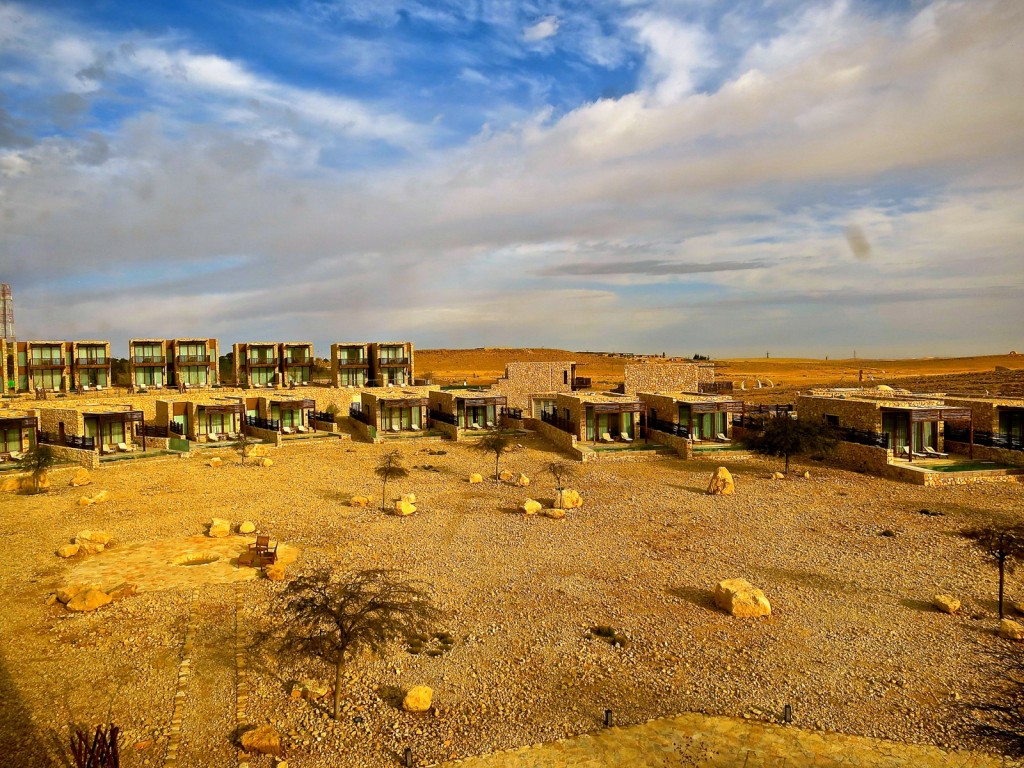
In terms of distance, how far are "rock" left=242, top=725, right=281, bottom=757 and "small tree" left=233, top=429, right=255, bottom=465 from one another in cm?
2791

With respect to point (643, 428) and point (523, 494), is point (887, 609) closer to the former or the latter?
point (523, 494)

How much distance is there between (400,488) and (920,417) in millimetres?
28720

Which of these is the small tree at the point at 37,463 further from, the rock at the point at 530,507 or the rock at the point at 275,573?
the rock at the point at 530,507

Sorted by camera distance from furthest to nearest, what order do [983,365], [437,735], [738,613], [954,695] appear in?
[983,365]
[738,613]
[954,695]
[437,735]

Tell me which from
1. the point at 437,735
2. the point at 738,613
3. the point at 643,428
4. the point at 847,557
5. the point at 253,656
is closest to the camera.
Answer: the point at 437,735

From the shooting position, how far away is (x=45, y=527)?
2455 centimetres

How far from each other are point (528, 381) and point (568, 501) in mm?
29871

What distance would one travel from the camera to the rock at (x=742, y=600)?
56.3 ft

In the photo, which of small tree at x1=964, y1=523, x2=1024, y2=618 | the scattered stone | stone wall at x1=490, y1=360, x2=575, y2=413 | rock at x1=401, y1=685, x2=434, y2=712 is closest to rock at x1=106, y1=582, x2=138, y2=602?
the scattered stone

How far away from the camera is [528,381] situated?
188 feet

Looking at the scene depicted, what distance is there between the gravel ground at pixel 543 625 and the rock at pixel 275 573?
65cm

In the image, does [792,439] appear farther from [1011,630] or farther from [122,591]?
[122,591]

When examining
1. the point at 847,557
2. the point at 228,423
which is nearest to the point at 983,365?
the point at 847,557

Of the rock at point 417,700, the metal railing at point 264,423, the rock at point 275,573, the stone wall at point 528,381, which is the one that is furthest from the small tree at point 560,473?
the metal railing at point 264,423
